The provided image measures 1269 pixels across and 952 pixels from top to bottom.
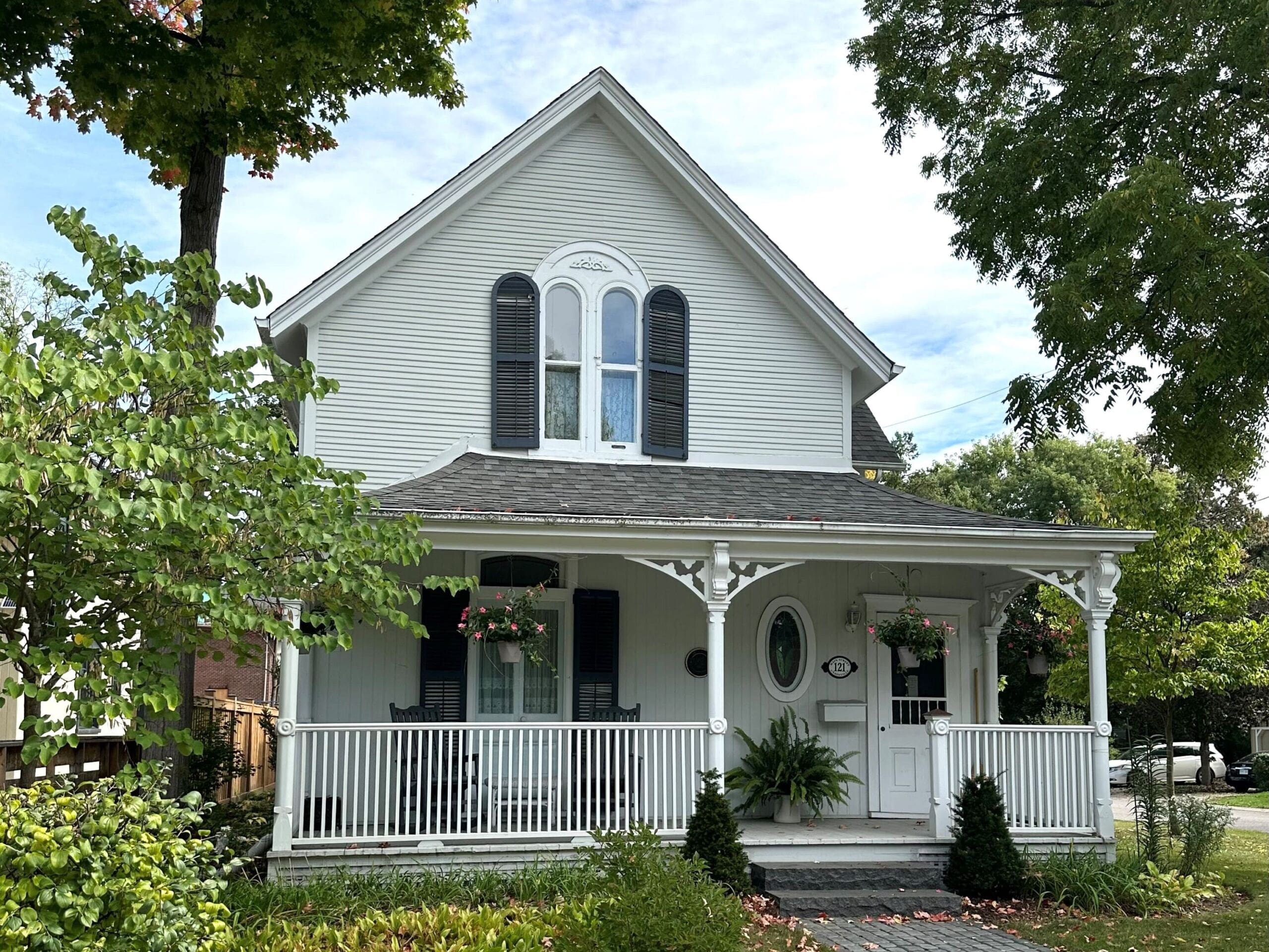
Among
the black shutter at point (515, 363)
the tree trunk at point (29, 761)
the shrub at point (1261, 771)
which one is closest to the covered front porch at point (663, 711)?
the black shutter at point (515, 363)

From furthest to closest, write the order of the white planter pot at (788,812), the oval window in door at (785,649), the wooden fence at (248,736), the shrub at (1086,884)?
the wooden fence at (248,736) < the oval window in door at (785,649) < the white planter pot at (788,812) < the shrub at (1086,884)

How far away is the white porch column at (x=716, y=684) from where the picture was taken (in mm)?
10781

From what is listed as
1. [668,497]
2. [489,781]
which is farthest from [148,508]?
[668,497]

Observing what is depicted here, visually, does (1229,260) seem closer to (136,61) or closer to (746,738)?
(746,738)

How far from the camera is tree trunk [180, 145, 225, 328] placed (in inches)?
417

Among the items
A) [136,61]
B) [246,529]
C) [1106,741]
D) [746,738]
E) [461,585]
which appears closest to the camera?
[246,529]

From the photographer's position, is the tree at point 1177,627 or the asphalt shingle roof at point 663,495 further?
the tree at point 1177,627

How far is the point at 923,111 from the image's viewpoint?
14594 mm

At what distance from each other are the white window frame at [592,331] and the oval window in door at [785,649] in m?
2.34

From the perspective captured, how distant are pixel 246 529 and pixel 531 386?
686 centimetres

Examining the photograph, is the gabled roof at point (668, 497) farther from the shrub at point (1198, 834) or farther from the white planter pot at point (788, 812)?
the white planter pot at point (788, 812)

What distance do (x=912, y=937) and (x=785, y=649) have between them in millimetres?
4188

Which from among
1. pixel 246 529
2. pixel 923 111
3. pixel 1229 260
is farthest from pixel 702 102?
pixel 246 529

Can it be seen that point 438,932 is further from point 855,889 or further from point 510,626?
point 855,889
